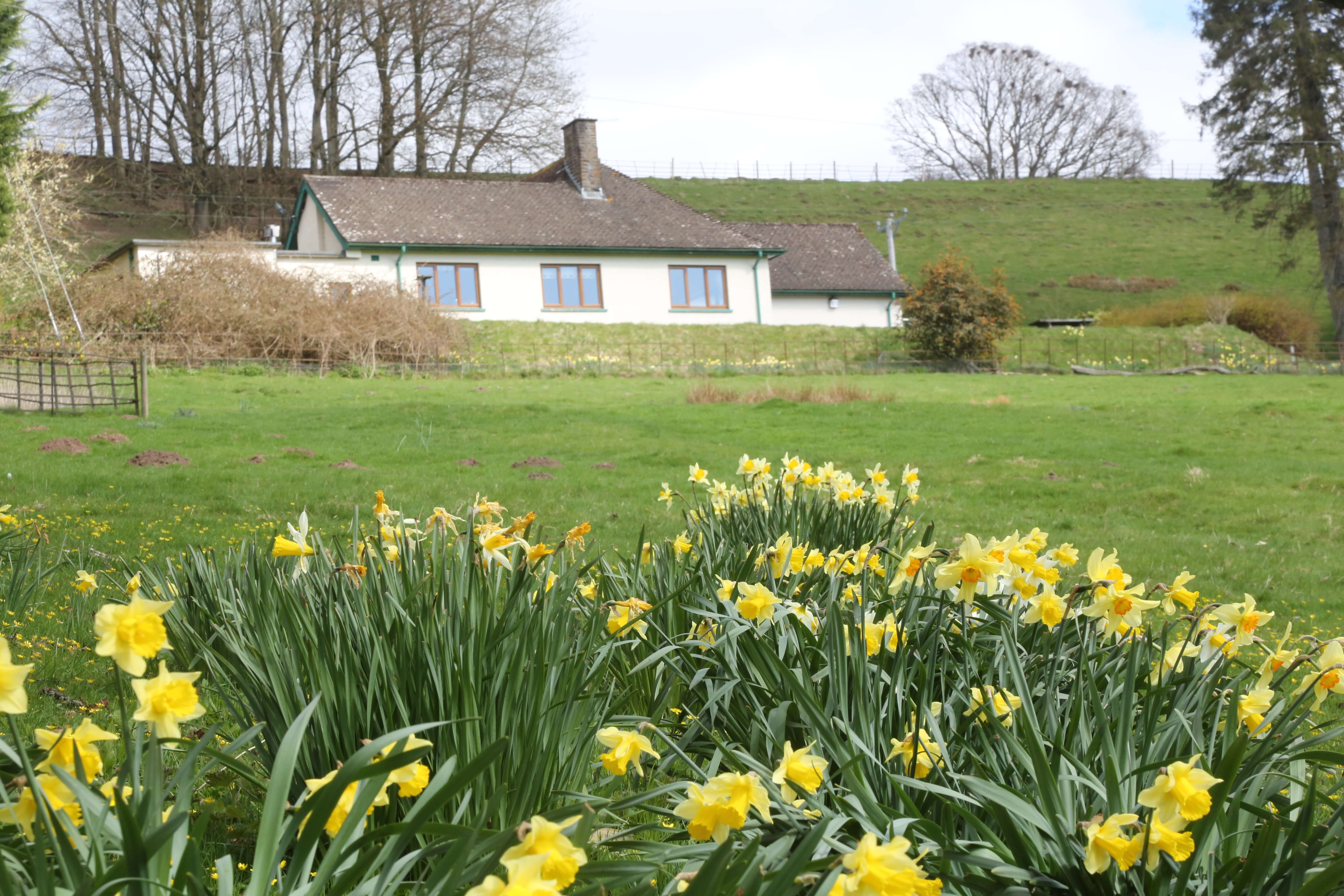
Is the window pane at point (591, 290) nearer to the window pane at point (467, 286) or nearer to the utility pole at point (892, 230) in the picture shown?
the window pane at point (467, 286)

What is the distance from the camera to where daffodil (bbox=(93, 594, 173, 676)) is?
1.36 m

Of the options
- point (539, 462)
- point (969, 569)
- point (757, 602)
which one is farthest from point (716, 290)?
point (969, 569)

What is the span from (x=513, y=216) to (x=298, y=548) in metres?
29.8

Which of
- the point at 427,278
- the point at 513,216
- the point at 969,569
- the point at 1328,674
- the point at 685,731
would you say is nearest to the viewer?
the point at 1328,674

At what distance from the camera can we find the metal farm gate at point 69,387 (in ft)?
46.2

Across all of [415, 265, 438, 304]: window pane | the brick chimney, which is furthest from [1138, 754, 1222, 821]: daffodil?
the brick chimney

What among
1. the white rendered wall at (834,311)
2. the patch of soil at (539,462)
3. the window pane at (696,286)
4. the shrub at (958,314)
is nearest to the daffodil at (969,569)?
the patch of soil at (539,462)

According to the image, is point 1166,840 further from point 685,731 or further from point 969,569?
point 685,731

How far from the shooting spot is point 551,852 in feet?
3.87

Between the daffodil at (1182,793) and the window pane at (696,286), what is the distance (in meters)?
31.0

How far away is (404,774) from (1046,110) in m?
70.5

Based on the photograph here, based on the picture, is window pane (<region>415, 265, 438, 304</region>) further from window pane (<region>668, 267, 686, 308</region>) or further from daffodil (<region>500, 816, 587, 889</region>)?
daffodil (<region>500, 816, 587, 889</region>)

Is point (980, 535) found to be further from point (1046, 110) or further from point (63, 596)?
point (1046, 110)

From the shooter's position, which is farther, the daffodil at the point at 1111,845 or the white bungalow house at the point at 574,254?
the white bungalow house at the point at 574,254
